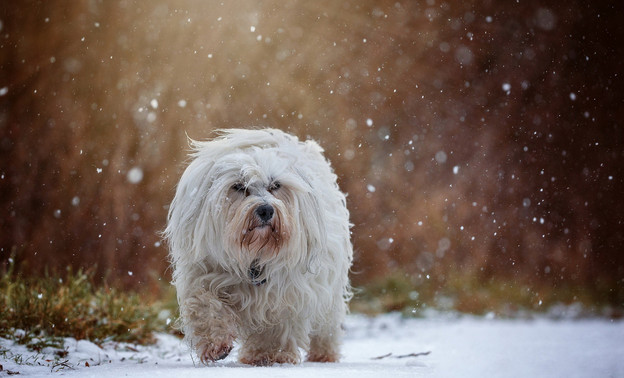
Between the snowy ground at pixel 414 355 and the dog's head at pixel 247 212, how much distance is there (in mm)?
577

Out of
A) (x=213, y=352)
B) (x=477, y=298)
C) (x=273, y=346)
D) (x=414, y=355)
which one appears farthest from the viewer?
(x=477, y=298)

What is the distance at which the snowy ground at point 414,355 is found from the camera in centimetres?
300

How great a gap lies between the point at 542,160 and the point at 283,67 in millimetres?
3868

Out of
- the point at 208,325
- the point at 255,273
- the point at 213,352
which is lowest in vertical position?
the point at 213,352

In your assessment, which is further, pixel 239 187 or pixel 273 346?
pixel 273 346

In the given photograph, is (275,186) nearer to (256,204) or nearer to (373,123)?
(256,204)

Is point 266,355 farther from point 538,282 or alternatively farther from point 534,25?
point 534,25

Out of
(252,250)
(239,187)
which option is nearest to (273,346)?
(252,250)

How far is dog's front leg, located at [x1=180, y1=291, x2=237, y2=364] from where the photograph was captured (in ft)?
10.5

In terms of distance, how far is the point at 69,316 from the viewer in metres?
4.50

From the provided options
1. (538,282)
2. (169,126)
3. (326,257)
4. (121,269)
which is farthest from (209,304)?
(538,282)

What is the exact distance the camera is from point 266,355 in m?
3.54

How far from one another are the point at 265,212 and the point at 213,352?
2.52 ft

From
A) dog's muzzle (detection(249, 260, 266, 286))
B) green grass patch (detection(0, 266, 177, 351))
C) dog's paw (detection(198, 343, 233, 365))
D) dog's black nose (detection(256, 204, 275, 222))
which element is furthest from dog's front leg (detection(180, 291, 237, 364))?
green grass patch (detection(0, 266, 177, 351))
